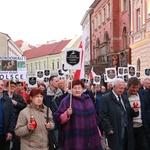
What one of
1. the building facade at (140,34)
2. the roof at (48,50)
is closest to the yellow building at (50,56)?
the roof at (48,50)

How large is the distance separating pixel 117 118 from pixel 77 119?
1206 millimetres

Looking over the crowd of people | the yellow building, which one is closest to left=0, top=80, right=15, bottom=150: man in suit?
the crowd of people

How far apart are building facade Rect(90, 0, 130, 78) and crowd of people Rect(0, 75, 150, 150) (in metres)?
23.6

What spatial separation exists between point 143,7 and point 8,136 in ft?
69.9

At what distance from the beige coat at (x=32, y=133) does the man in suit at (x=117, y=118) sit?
1.41 metres

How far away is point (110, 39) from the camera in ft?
131

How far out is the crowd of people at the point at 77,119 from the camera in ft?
19.7

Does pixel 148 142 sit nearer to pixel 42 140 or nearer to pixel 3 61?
pixel 42 140

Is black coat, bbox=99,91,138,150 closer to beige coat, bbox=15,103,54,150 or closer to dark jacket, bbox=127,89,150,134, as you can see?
dark jacket, bbox=127,89,150,134

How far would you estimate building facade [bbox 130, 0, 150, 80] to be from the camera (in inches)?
985

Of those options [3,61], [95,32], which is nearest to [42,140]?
[3,61]

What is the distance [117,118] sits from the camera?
7094 mm

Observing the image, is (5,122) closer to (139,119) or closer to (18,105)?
(18,105)

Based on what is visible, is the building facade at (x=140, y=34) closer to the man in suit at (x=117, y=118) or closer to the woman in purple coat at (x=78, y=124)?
the man in suit at (x=117, y=118)
